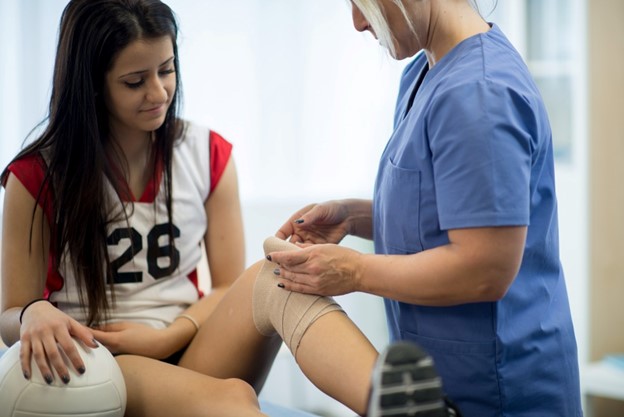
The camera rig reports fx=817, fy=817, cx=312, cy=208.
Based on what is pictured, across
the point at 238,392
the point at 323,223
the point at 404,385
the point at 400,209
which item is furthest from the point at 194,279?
the point at 404,385

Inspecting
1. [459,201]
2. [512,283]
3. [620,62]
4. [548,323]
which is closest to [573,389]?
[548,323]

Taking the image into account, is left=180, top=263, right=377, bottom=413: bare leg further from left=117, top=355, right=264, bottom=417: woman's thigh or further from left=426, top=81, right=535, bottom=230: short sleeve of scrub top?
left=426, top=81, right=535, bottom=230: short sleeve of scrub top

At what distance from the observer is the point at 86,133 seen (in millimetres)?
1673

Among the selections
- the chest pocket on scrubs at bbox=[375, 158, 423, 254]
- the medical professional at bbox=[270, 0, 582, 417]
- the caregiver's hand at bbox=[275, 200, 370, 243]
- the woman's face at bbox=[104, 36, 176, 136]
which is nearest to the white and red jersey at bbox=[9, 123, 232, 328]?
the woman's face at bbox=[104, 36, 176, 136]

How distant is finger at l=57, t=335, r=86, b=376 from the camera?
1.38 meters

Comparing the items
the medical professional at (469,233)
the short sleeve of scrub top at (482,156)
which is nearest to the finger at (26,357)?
the medical professional at (469,233)

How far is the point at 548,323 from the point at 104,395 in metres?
0.76

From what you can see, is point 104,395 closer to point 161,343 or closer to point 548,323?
point 161,343

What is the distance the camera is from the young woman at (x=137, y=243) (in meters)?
1.45

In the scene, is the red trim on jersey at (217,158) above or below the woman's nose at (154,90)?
below

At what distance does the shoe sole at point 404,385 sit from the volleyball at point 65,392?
580mm

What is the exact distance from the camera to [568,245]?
11.1 ft

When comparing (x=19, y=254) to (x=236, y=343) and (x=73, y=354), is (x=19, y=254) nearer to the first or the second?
(x=73, y=354)

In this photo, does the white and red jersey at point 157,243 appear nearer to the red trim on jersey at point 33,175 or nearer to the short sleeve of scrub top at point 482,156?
the red trim on jersey at point 33,175
